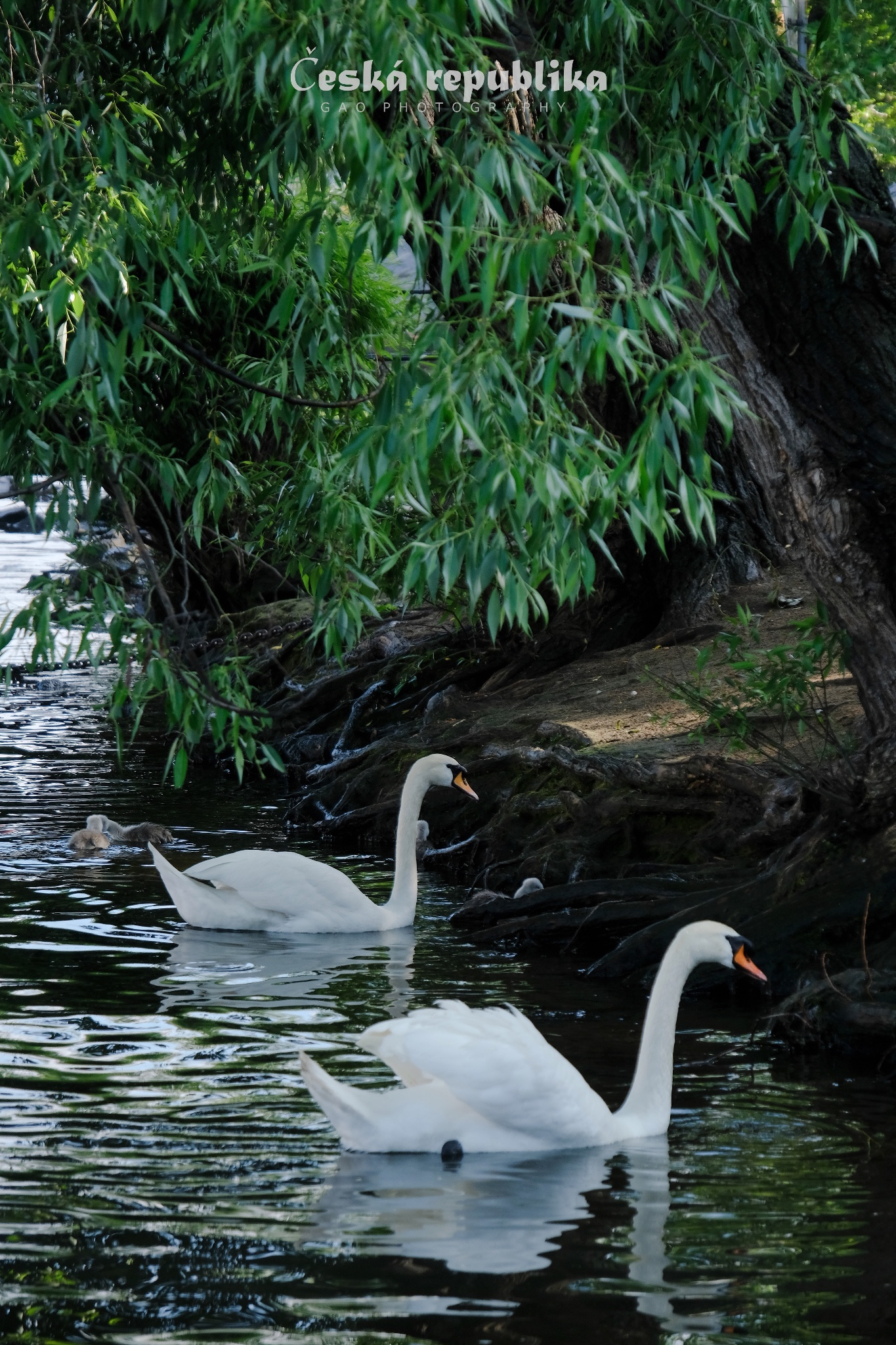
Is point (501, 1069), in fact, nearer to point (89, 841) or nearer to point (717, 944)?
point (717, 944)

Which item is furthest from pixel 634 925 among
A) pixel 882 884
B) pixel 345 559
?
pixel 345 559

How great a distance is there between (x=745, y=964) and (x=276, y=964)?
12.8 ft

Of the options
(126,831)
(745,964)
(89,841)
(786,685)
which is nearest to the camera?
(745,964)

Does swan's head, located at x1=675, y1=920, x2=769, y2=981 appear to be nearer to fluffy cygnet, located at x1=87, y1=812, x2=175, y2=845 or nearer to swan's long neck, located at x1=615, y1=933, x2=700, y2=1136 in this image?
swan's long neck, located at x1=615, y1=933, x2=700, y2=1136

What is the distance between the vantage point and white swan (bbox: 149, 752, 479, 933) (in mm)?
11438

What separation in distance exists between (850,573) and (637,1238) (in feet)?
13.3

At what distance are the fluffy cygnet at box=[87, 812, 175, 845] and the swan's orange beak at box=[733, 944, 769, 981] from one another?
297 inches

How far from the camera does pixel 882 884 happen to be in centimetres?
887

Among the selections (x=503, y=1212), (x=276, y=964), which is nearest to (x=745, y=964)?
(x=503, y=1212)

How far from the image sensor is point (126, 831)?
14.1 m

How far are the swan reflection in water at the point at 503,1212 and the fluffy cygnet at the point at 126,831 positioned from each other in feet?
25.6

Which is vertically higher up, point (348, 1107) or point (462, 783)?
point (462, 783)

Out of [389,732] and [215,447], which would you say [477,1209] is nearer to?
[215,447]

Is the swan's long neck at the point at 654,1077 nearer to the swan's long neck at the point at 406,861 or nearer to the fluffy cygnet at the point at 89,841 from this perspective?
the swan's long neck at the point at 406,861
